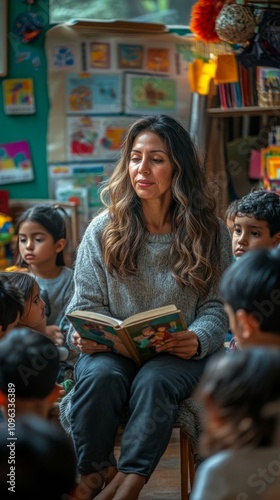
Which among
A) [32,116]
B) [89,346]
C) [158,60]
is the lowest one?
[89,346]

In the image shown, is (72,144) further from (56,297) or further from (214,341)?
(214,341)

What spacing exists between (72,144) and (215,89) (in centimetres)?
88

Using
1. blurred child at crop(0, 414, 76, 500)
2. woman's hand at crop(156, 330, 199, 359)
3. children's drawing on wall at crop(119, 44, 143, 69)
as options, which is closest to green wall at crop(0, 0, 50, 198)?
children's drawing on wall at crop(119, 44, 143, 69)

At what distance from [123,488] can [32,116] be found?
9.57ft

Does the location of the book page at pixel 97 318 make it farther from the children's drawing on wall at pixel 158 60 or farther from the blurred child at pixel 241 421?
the children's drawing on wall at pixel 158 60

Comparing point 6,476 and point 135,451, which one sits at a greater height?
point 6,476

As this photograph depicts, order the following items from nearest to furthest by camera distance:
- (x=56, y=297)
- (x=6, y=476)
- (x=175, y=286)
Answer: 1. (x=6, y=476)
2. (x=175, y=286)
3. (x=56, y=297)

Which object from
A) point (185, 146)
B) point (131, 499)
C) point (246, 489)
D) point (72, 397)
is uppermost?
point (185, 146)

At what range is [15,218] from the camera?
4.53 m

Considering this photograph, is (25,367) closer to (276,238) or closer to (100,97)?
(276,238)

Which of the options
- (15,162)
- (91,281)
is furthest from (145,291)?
(15,162)

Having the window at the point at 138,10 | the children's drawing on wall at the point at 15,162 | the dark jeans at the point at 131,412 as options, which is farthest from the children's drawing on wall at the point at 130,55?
the dark jeans at the point at 131,412

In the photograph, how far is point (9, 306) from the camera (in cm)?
243

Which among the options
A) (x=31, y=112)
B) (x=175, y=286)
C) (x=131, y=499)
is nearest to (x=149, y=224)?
(x=175, y=286)
